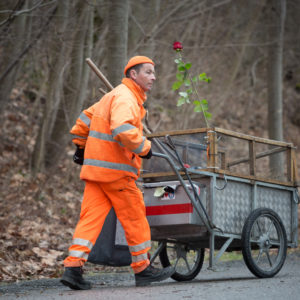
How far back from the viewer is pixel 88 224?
18.4 ft

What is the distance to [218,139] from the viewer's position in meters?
6.45

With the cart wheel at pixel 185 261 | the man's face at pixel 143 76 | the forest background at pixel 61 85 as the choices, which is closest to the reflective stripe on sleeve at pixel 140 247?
the cart wheel at pixel 185 261

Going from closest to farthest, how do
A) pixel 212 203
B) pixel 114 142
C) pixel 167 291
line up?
pixel 167 291 < pixel 114 142 < pixel 212 203

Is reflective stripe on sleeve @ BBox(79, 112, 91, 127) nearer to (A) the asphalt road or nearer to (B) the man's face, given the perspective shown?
(B) the man's face

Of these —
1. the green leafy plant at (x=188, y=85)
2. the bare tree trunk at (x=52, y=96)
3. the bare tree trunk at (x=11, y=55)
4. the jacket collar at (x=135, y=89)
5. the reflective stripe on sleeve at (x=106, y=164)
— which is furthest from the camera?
the bare tree trunk at (x=52, y=96)

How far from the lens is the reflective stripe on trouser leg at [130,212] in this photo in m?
5.69

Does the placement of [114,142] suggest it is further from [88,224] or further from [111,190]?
[88,224]

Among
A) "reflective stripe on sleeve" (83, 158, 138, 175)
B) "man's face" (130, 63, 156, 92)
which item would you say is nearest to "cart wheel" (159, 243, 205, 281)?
"reflective stripe on sleeve" (83, 158, 138, 175)

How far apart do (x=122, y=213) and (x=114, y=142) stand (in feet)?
2.18

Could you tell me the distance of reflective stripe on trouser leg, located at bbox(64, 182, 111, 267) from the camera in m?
5.54

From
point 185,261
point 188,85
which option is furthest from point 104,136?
point 185,261

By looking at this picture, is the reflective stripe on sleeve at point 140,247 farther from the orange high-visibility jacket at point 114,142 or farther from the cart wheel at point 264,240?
the cart wheel at point 264,240

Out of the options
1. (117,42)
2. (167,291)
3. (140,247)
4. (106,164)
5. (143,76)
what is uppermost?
(117,42)

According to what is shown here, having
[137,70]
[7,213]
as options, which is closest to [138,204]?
[137,70]
